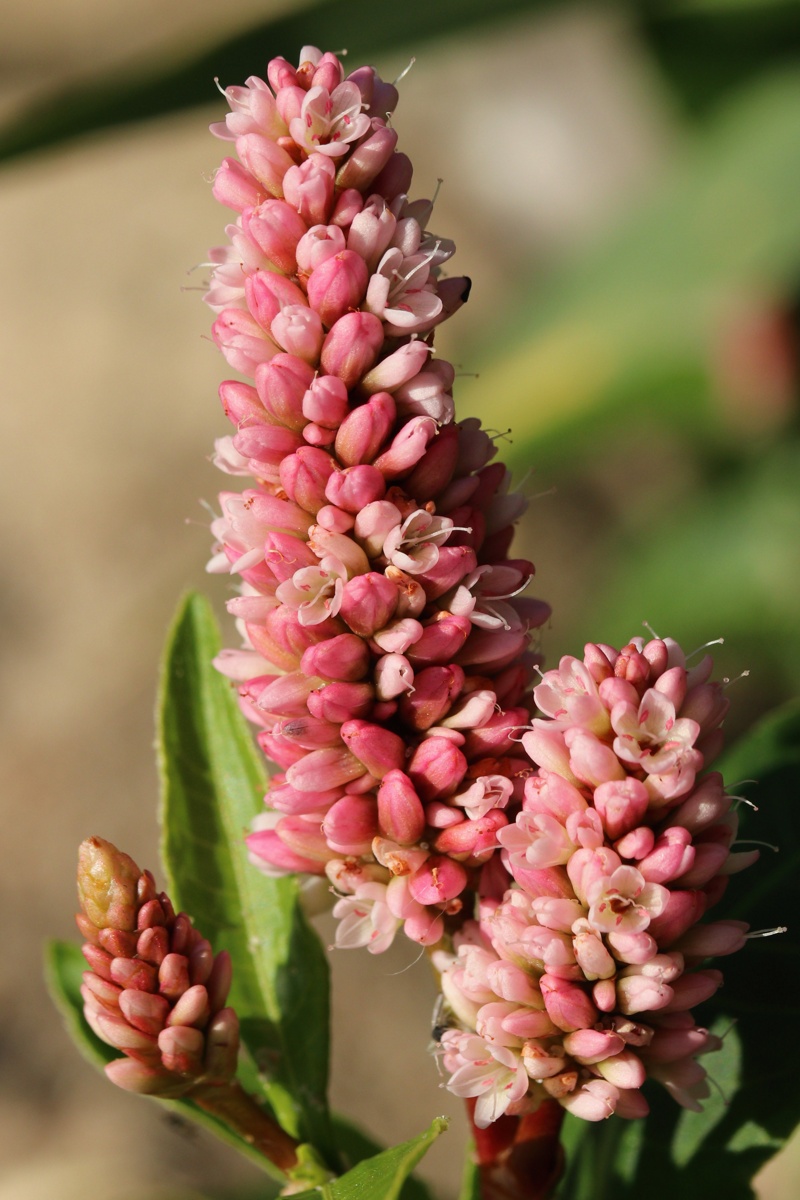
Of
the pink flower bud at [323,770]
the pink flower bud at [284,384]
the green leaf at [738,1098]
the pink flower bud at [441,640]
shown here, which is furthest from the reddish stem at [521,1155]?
the pink flower bud at [284,384]

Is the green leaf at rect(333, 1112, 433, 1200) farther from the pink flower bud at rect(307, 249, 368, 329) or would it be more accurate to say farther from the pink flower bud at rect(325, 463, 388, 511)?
the pink flower bud at rect(307, 249, 368, 329)

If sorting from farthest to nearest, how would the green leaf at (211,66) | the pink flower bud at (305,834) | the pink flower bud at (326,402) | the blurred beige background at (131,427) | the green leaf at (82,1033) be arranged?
the blurred beige background at (131,427)
the green leaf at (211,66)
the green leaf at (82,1033)
the pink flower bud at (305,834)
the pink flower bud at (326,402)

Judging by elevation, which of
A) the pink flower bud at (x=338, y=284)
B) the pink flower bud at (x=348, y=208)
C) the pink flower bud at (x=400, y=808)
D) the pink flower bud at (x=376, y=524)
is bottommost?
the pink flower bud at (x=400, y=808)

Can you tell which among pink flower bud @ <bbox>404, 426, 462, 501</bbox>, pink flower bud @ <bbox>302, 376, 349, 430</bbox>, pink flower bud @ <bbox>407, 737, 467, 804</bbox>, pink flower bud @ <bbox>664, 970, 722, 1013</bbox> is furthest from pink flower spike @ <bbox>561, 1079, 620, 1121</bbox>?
pink flower bud @ <bbox>302, 376, 349, 430</bbox>

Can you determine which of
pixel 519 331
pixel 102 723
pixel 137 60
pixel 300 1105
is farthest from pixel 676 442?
pixel 300 1105

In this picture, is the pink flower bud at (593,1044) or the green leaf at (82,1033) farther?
the green leaf at (82,1033)

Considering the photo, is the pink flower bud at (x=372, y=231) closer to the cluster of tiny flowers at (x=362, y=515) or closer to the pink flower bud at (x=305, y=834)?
the cluster of tiny flowers at (x=362, y=515)

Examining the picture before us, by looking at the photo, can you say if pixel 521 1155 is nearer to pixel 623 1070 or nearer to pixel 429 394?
pixel 623 1070
